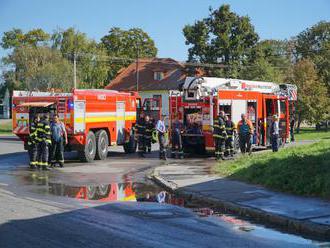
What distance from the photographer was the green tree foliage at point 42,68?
50094mm

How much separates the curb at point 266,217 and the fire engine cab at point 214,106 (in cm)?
733

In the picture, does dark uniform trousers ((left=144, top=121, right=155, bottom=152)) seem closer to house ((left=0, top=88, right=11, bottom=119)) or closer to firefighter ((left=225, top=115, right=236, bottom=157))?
firefighter ((left=225, top=115, right=236, bottom=157))

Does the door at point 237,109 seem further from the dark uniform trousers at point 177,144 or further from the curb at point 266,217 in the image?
the curb at point 266,217

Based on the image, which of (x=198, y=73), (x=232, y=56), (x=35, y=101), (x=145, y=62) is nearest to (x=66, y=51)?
(x=145, y=62)

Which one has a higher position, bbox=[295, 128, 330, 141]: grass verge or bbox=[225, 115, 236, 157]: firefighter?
bbox=[225, 115, 236, 157]: firefighter

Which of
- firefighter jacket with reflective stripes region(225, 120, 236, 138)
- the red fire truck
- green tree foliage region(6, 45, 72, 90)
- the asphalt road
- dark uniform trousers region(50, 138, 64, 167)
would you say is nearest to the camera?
Result: the asphalt road

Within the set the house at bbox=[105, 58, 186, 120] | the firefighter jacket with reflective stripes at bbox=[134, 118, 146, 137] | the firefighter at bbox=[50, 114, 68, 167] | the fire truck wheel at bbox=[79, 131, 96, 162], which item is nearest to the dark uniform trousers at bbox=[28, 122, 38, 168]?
the firefighter at bbox=[50, 114, 68, 167]

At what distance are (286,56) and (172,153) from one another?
221 ft

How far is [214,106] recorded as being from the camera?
19.2 meters

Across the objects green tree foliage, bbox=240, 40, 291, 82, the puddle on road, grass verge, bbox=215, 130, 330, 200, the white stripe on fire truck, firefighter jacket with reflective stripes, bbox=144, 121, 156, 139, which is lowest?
the puddle on road

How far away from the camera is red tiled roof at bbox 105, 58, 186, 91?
6462 cm

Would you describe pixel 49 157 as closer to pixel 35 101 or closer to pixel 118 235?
pixel 35 101

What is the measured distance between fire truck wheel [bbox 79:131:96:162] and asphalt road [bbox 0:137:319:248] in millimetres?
3991

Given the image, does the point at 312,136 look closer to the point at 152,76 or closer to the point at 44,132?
the point at 44,132
